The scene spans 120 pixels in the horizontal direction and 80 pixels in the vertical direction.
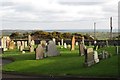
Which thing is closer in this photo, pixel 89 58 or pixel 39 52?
pixel 89 58

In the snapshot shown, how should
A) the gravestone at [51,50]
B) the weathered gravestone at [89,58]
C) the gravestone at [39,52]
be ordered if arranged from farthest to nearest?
the gravestone at [51,50]
the gravestone at [39,52]
the weathered gravestone at [89,58]

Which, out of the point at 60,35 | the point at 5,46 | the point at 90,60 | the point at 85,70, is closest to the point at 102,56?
the point at 90,60

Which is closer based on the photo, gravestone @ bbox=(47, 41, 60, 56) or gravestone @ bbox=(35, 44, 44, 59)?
gravestone @ bbox=(35, 44, 44, 59)

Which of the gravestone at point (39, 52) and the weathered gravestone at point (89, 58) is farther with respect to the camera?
the gravestone at point (39, 52)

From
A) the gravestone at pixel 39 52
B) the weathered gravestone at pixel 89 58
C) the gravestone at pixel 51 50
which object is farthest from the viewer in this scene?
the gravestone at pixel 51 50

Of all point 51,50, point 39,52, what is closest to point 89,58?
point 39,52

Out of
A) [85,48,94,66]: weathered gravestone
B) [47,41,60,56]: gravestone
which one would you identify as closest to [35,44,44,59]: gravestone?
[47,41,60,56]: gravestone

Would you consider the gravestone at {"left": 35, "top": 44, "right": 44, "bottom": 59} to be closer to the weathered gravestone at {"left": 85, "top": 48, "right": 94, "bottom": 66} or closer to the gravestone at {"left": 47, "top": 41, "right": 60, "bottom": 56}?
the gravestone at {"left": 47, "top": 41, "right": 60, "bottom": 56}

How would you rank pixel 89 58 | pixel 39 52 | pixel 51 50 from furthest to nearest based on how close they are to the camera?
pixel 51 50 → pixel 39 52 → pixel 89 58

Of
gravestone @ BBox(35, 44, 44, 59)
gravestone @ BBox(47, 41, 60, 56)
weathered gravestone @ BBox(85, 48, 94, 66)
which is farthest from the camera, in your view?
gravestone @ BBox(47, 41, 60, 56)

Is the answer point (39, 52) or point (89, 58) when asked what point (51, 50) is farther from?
point (89, 58)

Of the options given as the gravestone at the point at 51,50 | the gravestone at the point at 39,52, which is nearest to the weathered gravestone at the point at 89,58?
the gravestone at the point at 39,52

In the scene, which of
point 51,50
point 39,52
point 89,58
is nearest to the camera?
point 89,58

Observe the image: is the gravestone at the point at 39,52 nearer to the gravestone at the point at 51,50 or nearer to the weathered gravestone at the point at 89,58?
the gravestone at the point at 51,50
